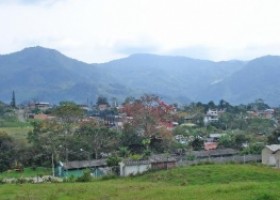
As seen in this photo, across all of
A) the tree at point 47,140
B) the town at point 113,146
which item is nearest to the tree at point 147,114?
the town at point 113,146

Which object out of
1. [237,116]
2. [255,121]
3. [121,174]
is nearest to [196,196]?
[121,174]

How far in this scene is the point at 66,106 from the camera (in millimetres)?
56625

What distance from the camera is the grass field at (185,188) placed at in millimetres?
21047

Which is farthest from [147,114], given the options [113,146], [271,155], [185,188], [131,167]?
[185,188]

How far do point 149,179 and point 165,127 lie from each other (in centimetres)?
2952

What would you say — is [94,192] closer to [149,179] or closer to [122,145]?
[149,179]

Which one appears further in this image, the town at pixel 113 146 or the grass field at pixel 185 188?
the town at pixel 113 146

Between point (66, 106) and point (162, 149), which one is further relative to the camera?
point (162, 149)

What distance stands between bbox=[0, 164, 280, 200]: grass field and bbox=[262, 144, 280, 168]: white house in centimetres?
1404

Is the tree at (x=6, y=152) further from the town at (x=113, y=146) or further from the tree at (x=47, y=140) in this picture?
the tree at (x=47, y=140)

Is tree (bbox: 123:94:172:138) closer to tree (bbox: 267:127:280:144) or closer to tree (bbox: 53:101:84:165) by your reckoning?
tree (bbox: 53:101:84:165)

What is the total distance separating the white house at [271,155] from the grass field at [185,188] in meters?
14.0

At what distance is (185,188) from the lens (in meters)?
24.5

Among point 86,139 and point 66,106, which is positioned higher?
point 66,106
